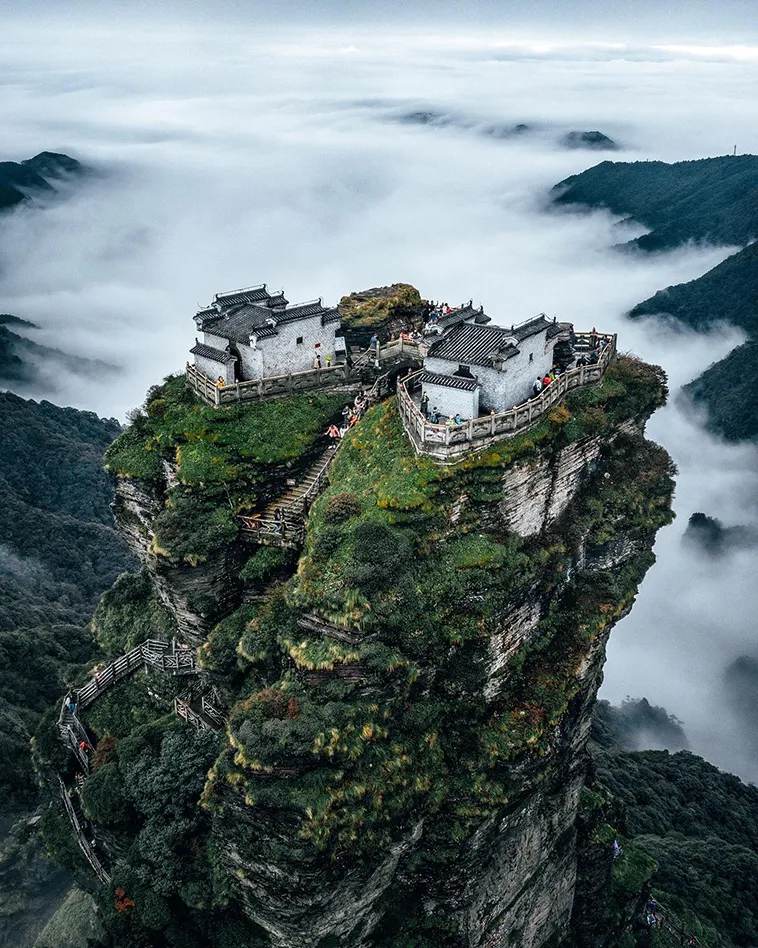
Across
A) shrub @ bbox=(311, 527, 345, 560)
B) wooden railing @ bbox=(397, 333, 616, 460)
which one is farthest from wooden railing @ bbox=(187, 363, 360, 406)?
shrub @ bbox=(311, 527, 345, 560)

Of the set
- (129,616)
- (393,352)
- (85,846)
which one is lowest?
(85,846)

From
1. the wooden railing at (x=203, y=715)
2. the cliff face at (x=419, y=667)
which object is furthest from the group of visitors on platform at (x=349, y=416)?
the wooden railing at (x=203, y=715)

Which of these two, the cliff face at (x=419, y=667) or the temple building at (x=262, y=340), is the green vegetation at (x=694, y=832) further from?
the temple building at (x=262, y=340)

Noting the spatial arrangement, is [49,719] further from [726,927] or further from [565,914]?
[726,927]

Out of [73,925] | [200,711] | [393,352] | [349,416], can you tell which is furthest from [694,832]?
[349,416]

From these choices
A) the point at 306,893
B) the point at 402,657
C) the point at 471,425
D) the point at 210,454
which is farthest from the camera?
the point at 210,454

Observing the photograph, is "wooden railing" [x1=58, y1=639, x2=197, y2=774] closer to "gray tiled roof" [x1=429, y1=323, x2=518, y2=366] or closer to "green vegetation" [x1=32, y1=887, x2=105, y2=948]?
"green vegetation" [x1=32, y1=887, x2=105, y2=948]

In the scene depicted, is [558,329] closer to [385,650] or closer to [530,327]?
[530,327]
